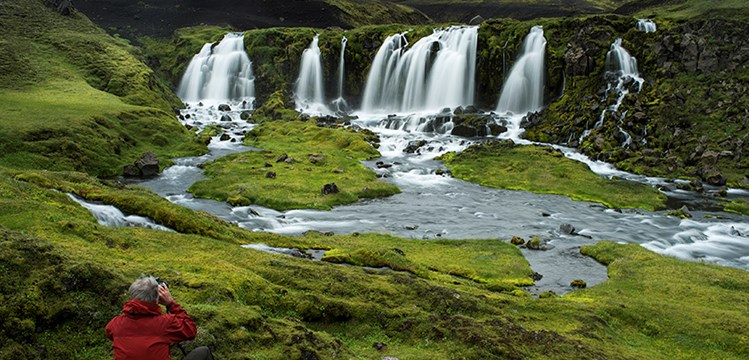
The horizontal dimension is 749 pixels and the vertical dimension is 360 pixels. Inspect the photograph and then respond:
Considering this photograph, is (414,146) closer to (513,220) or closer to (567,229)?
(513,220)

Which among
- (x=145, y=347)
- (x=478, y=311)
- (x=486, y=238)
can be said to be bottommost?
(x=486, y=238)

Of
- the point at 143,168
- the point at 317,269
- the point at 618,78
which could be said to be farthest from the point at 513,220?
the point at 618,78

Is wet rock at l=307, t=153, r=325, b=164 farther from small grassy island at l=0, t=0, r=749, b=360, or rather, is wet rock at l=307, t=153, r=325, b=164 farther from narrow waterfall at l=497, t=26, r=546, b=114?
narrow waterfall at l=497, t=26, r=546, b=114

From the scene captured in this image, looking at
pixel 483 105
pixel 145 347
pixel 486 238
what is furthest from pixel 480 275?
pixel 483 105

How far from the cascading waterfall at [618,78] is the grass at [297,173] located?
27447 millimetres

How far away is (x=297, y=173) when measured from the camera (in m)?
48.2

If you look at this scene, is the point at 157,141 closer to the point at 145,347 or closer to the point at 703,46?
the point at 145,347

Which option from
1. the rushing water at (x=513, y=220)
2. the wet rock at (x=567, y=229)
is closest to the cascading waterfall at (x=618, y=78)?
the rushing water at (x=513, y=220)

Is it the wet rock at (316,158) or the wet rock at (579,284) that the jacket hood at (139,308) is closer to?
the wet rock at (579,284)

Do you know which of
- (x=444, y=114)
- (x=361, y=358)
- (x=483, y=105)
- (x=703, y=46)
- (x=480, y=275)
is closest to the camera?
(x=361, y=358)

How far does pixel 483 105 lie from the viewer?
80938 millimetres

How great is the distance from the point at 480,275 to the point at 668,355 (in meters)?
9.29

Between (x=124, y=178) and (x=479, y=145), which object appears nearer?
(x=124, y=178)


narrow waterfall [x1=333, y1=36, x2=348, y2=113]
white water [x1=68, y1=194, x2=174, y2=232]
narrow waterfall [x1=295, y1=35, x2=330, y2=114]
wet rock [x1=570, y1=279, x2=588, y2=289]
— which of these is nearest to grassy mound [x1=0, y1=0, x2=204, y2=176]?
white water [x1=68, y1=194, x2=174, y2=232]
